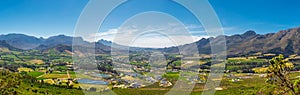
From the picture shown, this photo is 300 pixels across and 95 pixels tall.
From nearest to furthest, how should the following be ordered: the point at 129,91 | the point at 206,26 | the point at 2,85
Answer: the point at 206,26, the point at 2,85, the point at 129,91

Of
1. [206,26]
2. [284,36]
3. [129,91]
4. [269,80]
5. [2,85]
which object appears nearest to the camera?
[206,26]

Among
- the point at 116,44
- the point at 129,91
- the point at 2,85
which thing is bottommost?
the point at 129,91

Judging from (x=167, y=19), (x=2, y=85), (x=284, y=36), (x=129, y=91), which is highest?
(x=284, y=36)

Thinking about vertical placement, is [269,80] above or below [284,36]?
below

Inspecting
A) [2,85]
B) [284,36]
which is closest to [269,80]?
[2,85]

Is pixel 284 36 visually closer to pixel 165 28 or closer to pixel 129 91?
pixel 129 91

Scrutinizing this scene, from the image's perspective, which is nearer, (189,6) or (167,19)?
(189,6)

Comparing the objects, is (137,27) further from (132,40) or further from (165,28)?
(165,28)

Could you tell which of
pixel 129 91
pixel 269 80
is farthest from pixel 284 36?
pixel 269 80

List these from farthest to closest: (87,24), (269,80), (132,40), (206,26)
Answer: (132,40) → (269,80) → (206,26) → (87,24)
